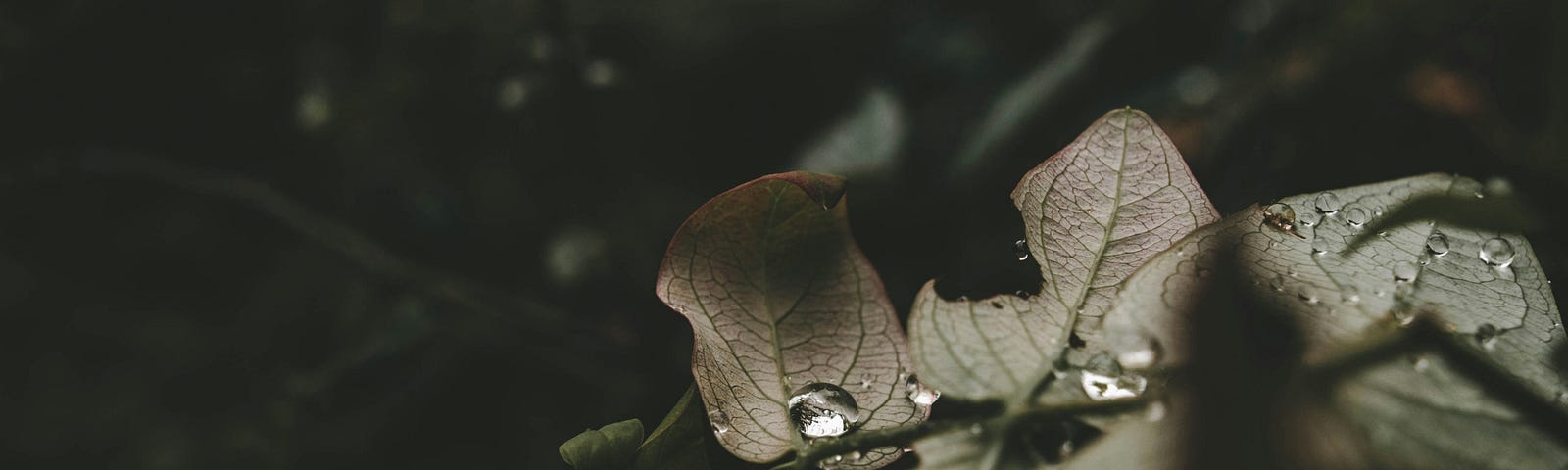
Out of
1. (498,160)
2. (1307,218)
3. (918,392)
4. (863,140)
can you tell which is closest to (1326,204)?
(1307,218)

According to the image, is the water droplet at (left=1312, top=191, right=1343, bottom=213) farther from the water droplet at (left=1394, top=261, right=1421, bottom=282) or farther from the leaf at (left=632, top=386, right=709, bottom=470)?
the leaf at (left=632, top=386, right=709, bottom=470)

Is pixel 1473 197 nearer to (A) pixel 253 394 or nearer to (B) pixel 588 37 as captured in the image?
(B) pixel 588 37

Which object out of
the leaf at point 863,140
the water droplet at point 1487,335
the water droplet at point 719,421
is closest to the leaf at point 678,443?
the water droplet at point 719,421

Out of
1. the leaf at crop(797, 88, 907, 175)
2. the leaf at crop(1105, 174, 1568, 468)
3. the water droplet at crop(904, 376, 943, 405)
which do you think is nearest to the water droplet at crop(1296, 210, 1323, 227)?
the leaf at crop(1105, 174, 1568, 468)

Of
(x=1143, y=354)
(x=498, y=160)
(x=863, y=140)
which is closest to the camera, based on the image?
(x=1143, y=354)

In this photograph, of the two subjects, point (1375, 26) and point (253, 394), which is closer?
point (1375, 26)

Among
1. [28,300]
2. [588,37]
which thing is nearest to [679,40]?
[588,37]

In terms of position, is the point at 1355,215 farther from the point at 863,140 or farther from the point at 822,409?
the point at 863,140
